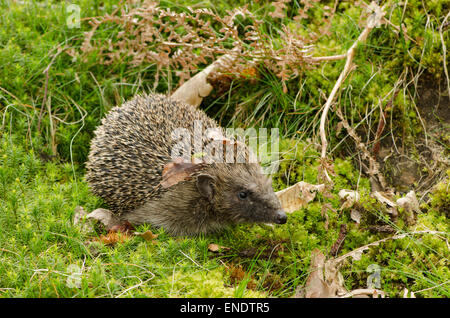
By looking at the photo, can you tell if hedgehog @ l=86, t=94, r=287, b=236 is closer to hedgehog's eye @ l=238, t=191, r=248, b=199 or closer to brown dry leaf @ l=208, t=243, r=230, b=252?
hedgehog's eye @ l=238, t=191, r=248, b=199

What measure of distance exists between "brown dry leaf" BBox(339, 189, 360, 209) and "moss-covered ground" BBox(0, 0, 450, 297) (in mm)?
93

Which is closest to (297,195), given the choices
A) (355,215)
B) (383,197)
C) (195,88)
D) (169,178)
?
(355,215)

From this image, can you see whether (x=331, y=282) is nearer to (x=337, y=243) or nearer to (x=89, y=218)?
(x=337, y=243)

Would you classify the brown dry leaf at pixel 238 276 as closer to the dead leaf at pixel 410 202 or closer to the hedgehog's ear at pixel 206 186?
the hedgehog's ear at pixel 206 186

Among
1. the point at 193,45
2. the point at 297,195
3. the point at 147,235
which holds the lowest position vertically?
the point at 147,235

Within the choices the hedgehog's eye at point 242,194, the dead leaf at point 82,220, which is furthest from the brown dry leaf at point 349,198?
the dead leaf at point 82,220

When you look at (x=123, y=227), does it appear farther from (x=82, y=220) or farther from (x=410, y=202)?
(x=410, y=202)

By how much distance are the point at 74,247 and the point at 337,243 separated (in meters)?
2.58

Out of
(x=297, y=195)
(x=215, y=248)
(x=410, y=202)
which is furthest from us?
(x=297, y=195)

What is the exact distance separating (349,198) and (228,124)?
2.23 meters

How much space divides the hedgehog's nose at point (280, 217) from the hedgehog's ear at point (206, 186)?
0.82m

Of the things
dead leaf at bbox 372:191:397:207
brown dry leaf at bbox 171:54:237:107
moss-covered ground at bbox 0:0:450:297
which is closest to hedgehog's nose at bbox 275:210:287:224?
moss-covered ground at bbox 0:0:450:297

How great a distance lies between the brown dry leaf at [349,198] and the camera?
5.37 m

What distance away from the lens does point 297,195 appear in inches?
220
